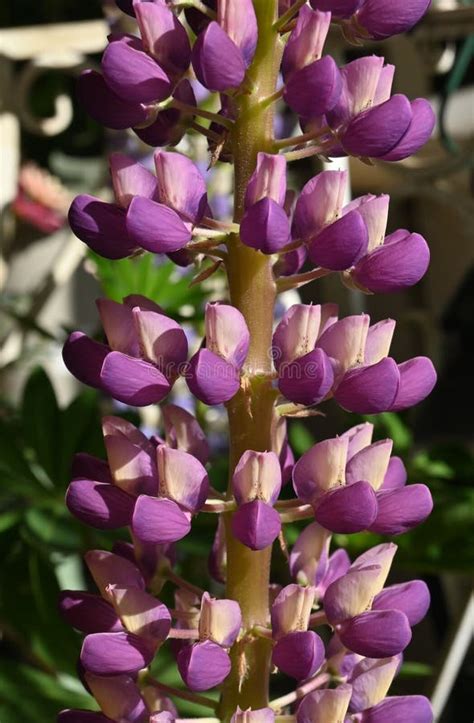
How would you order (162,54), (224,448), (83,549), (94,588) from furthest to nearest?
(224,448)
(94,588)
(83,549)
(162,54)

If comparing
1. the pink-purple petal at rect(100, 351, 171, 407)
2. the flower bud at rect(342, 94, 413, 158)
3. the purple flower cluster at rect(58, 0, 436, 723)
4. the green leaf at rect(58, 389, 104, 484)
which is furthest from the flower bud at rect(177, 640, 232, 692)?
the green leaf at rect(58, 389, 104, 484)

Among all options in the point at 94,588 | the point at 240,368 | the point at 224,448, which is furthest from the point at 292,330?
the point at 224,448

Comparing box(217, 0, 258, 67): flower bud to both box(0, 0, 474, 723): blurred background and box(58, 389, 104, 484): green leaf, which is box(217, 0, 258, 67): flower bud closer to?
box(0, 0, 474, 723): blurred background

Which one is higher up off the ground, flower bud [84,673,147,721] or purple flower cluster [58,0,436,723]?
purple flower cluster [58,0,436,723]

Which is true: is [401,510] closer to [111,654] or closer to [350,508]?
[350,508]

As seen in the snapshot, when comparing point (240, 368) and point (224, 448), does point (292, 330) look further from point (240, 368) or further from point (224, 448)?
point (224, 448)

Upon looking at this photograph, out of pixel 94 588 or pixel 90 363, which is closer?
pixel 90 363
